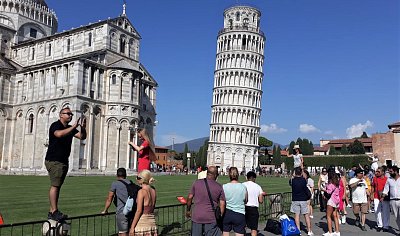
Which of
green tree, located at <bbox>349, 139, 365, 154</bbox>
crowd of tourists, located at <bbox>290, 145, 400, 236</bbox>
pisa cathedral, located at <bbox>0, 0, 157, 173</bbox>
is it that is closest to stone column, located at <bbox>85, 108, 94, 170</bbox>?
pisa cathedral, located at <bbox>0, 0, 157, 173</bbox>

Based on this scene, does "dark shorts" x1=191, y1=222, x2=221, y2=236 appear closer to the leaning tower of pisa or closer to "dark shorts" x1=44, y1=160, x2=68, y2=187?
"dark shorts" x1=44, y1=160, x2=68, y2=187

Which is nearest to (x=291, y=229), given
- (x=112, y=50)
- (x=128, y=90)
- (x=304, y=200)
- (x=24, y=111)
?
(x=304, y=200)

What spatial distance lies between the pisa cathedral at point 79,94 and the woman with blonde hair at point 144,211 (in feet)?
120

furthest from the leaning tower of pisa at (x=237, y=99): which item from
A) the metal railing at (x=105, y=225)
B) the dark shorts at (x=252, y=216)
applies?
the dark shorts at (x=252, y=216)

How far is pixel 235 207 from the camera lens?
9.16 m

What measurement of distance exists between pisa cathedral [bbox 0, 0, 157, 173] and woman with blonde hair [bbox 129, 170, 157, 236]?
36.7 m

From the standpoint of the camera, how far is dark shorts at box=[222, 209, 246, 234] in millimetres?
9141

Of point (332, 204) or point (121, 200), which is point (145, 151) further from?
point (332, 204)

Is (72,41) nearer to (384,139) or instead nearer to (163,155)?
(384,139)

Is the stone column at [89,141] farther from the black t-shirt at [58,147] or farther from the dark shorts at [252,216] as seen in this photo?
the black t-shirt at [58,147]

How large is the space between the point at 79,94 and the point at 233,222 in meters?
37.9

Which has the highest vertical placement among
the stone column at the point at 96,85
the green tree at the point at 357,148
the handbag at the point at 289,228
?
the stone column at the point at 96,85

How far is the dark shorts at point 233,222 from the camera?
914 cm

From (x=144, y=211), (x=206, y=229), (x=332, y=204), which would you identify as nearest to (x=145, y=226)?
(x=144, y=211)
